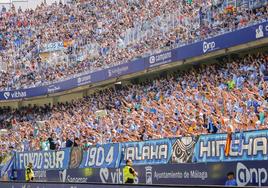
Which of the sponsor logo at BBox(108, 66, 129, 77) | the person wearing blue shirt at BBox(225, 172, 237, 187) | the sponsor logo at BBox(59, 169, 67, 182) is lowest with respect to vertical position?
the person wearing blue shirt at BBox(225, 172, 237, 187)

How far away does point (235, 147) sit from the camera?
18.2 m

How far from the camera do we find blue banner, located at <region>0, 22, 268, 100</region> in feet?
100

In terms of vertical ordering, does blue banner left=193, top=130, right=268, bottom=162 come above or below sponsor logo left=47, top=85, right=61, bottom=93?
below

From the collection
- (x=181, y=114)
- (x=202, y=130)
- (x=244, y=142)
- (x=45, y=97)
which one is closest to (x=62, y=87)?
(x=45, y=97)

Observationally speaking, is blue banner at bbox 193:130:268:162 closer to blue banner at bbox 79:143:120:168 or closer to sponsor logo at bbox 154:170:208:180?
sponsor logo at bbox 154:170:208:180

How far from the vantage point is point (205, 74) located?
32.6 meters

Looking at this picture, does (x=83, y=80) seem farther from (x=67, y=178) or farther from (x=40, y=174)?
(x=67, y=178)

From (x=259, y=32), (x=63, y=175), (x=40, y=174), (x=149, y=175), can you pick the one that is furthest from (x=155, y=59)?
(x=149, y=175)

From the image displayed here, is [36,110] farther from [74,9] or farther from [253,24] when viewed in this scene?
[253,24]

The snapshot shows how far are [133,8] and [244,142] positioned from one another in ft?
108

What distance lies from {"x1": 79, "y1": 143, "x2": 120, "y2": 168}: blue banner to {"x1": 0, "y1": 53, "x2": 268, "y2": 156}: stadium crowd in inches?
23.1

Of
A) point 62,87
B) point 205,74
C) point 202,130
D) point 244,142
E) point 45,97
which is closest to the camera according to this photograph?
point 244,142

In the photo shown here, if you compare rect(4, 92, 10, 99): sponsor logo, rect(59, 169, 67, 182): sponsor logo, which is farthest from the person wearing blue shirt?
rect(4, 92, 10, 99): sponsor logo

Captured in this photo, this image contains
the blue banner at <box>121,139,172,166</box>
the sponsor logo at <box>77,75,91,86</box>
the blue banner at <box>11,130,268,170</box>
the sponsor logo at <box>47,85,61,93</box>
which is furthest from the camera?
the sponsor logo at <box>47,85,61,93</box>
